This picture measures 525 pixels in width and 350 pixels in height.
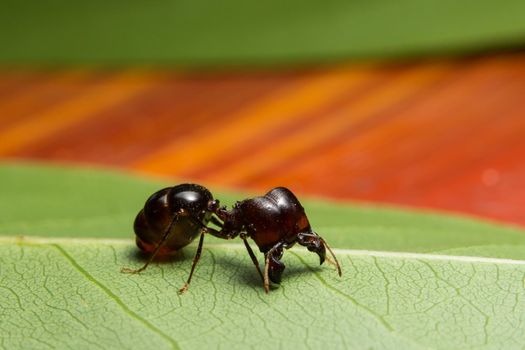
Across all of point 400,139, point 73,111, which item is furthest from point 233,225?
point 73,111

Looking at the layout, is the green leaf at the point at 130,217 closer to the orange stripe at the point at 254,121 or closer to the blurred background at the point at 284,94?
the blurred background at the point at 284,94

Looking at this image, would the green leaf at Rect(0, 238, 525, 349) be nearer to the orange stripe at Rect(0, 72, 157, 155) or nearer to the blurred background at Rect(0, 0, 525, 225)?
the blurred background at Rect(0, 0, 525, 225)

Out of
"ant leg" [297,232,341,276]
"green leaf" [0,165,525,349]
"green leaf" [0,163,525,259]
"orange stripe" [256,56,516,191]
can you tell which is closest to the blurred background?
"orange stripe" [256,56,516,191]

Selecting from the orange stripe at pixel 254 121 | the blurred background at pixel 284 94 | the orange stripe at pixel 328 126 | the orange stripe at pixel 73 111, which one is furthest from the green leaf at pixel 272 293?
the orange stripe at pixel 73 111

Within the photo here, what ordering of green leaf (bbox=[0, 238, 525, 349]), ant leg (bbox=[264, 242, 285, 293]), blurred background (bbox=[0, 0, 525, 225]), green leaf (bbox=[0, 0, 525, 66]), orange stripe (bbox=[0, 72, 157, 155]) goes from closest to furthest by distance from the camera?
green leaf (bbox=[0, 238, 525, 349]) → ant leg (bbox=[264, 242, 285, 293]) → blurred background (bbox=[0, 0, 525, 225]) → orange stripe (bbox=[0, 72, 157, 155]) → green leaf (bbox=[0, 0, 525, 66])

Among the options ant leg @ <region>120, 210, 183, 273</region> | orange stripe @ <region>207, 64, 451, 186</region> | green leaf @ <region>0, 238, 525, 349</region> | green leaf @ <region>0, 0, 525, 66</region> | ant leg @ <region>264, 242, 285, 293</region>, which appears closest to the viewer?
green leaf @ <region>0, 238, 525, 349</region>

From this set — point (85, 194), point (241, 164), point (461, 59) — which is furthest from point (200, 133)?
point (461, 59)

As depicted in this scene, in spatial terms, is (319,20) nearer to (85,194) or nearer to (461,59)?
(461,59)

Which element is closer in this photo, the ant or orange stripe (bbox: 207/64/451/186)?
the ant

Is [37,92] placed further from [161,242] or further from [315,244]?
[315,244]
